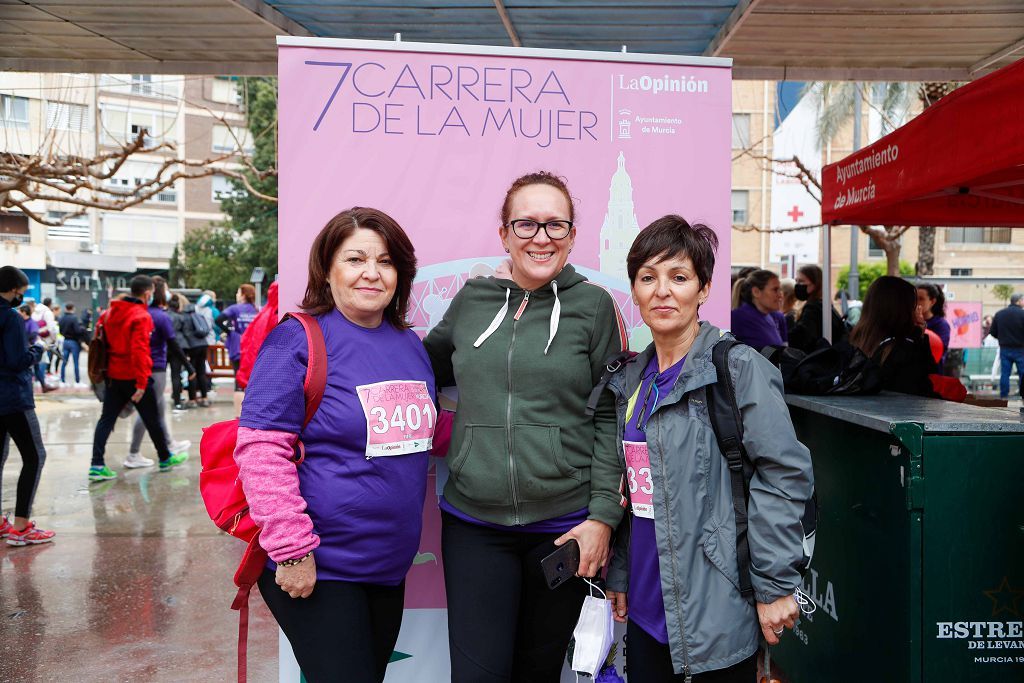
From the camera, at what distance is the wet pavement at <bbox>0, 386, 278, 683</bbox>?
4.08 m

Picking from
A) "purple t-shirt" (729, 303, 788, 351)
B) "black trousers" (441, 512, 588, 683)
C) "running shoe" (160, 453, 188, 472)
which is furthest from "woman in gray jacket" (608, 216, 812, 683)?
"running shoe" (160, 453, 188, 472)

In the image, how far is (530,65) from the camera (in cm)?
301

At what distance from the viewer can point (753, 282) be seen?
6.33 metres

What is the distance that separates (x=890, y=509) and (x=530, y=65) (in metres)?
2.09

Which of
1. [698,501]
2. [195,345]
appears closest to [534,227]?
[698,501]

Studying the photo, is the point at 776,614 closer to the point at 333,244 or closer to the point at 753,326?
the point at 333,244

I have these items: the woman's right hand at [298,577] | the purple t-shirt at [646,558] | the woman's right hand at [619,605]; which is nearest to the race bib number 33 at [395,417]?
the woman's right hand at [298,577]

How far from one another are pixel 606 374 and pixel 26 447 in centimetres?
522

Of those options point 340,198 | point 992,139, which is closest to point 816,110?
point 992,139

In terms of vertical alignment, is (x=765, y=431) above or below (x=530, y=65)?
below

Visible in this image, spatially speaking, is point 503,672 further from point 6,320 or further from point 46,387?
point 46,387

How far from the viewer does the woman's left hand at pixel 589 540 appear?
226cm

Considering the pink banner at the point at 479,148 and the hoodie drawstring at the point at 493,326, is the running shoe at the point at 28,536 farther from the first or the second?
the hoodie drawstring at the point at 493,326

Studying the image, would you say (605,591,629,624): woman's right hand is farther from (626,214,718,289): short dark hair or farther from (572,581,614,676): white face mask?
(626,214,718,289): short dark hair
